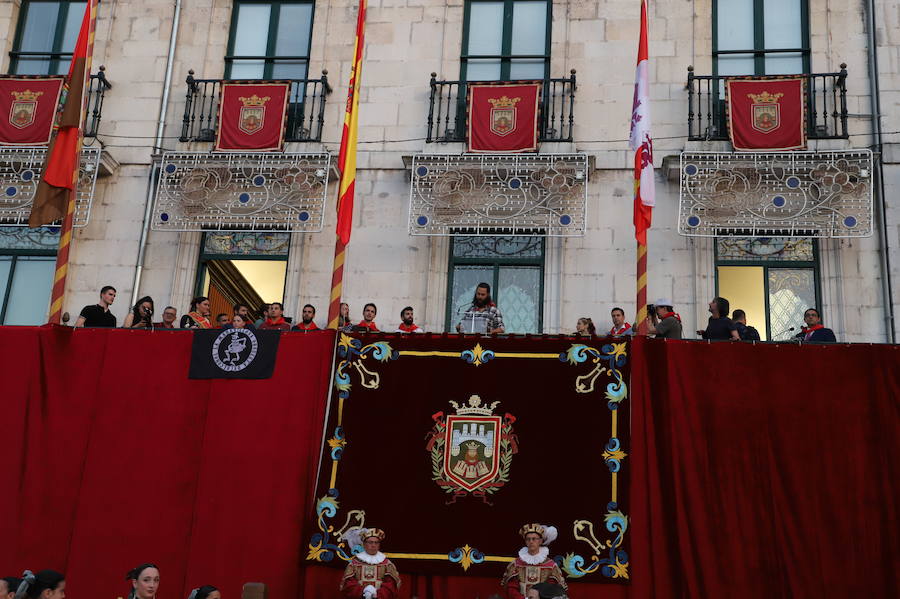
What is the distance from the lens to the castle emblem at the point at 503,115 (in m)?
14.4

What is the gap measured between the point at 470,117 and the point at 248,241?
347 cm

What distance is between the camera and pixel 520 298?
14133 mm

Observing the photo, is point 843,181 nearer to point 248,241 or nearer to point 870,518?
point 870,518

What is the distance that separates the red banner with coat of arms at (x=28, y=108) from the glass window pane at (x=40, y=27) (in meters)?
0.98

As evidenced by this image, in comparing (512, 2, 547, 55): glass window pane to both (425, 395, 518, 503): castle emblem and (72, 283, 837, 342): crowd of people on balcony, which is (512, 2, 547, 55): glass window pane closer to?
(72, 283, 837, 342): crowd of people on balcony

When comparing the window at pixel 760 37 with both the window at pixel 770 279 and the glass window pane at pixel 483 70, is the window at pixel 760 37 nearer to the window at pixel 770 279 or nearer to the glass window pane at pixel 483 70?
the window at pixel 770 279

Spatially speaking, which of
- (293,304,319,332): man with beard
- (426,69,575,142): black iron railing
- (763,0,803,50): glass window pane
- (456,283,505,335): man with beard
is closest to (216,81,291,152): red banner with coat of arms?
(426,69,575,142): black iron railing

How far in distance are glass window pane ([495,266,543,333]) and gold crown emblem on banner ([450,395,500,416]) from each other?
2.68m

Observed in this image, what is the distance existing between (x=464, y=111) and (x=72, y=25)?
6239 mm

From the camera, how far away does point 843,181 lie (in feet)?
44.7

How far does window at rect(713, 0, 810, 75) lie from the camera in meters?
14.7

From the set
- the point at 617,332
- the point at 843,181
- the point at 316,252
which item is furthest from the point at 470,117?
the point at 843,181

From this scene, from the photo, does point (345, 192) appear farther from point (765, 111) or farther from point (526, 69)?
point (765, 111)

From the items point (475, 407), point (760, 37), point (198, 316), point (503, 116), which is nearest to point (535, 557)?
point (475, 407)
